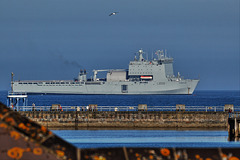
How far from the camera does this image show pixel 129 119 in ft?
133

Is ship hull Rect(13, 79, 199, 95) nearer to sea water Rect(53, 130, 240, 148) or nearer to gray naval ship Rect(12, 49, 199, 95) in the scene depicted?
gray naval ship Rect(12, 49, 199, 95)

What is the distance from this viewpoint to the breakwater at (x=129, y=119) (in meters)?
40.1

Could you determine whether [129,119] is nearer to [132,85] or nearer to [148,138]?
[148,138]

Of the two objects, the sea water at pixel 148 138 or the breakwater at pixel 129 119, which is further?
the breakwater at pixel 129 119

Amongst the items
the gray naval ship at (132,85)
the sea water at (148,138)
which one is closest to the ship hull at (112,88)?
the gray naval ship at (132,85)

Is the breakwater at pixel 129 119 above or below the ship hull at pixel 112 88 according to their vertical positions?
below

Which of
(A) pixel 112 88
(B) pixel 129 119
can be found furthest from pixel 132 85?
(B) pixel 129 119

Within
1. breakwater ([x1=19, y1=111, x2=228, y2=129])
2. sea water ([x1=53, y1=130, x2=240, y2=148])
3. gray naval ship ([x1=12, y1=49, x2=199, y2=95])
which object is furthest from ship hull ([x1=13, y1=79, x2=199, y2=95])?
sea water ([x1=53, y1=130, x2=240, y2=148])

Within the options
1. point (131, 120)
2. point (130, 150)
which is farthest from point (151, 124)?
point (130, 150)

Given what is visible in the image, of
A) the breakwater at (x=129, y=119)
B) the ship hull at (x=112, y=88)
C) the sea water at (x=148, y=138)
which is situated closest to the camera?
the sea water at (x=148, y=138)

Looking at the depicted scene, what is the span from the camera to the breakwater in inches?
1577

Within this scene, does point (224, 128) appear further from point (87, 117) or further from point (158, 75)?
point (158, 75)

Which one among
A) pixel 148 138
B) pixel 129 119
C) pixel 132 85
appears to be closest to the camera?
pixel 148 138

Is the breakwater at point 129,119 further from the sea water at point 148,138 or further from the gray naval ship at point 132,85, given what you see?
the gray naval ship at point 132,85
